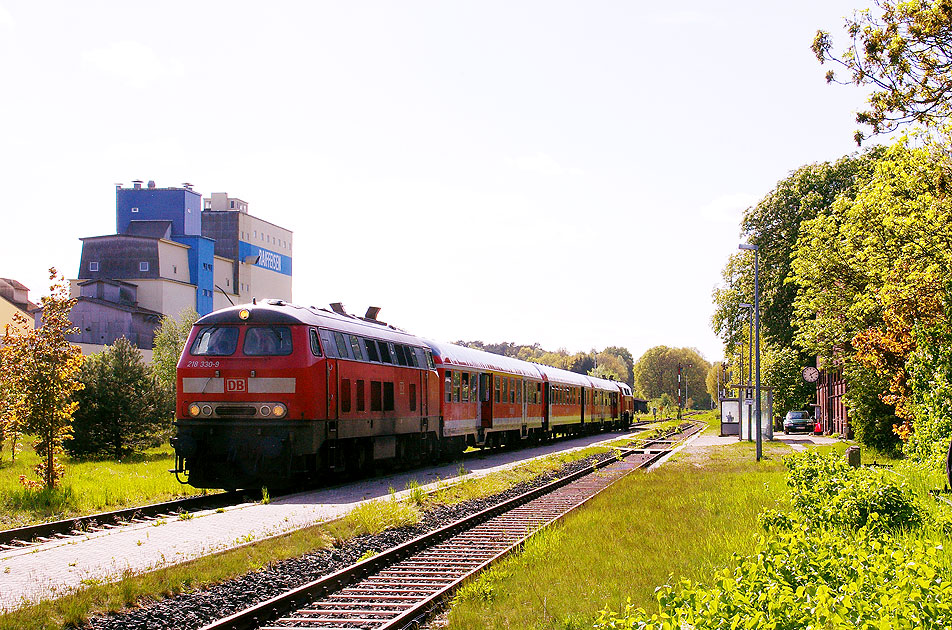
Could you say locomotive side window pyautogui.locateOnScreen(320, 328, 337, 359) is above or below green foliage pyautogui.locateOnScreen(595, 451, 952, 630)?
above

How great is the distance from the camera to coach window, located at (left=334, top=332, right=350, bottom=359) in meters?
18.2

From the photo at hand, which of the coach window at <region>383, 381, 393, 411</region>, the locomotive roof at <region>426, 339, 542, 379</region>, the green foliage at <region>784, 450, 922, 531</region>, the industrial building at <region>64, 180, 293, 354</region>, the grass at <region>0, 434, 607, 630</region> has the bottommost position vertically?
the grass at <region>0, 434, 607, 630</region>

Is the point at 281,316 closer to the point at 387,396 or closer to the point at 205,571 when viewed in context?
the point at 387,396

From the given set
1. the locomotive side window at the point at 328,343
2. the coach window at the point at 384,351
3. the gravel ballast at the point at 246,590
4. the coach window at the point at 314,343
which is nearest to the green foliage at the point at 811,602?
the gravel ballast at the point at 246,590

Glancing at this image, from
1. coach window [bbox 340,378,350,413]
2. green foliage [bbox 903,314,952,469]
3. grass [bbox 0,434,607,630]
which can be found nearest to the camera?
grass [bbox 0,434,607,630]

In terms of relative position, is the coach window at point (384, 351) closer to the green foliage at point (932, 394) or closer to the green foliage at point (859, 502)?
the green foliage at point (859, 502)

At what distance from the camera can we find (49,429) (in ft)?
53.3

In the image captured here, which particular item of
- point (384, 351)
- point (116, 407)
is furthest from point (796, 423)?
point (384, 351)

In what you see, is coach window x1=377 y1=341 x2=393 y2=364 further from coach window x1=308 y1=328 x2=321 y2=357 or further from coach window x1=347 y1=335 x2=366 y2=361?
coach window x1=308 y1=328 x2=321 y2=357

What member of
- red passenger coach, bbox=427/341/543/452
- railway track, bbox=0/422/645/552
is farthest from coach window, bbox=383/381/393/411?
red passenger coach, bbox=427/341/543/452

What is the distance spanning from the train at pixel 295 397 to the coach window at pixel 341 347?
0.03 m

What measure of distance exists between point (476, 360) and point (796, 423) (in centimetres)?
3758

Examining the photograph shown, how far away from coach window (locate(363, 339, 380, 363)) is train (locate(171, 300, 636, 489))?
53 mm

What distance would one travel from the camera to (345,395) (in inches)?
712
